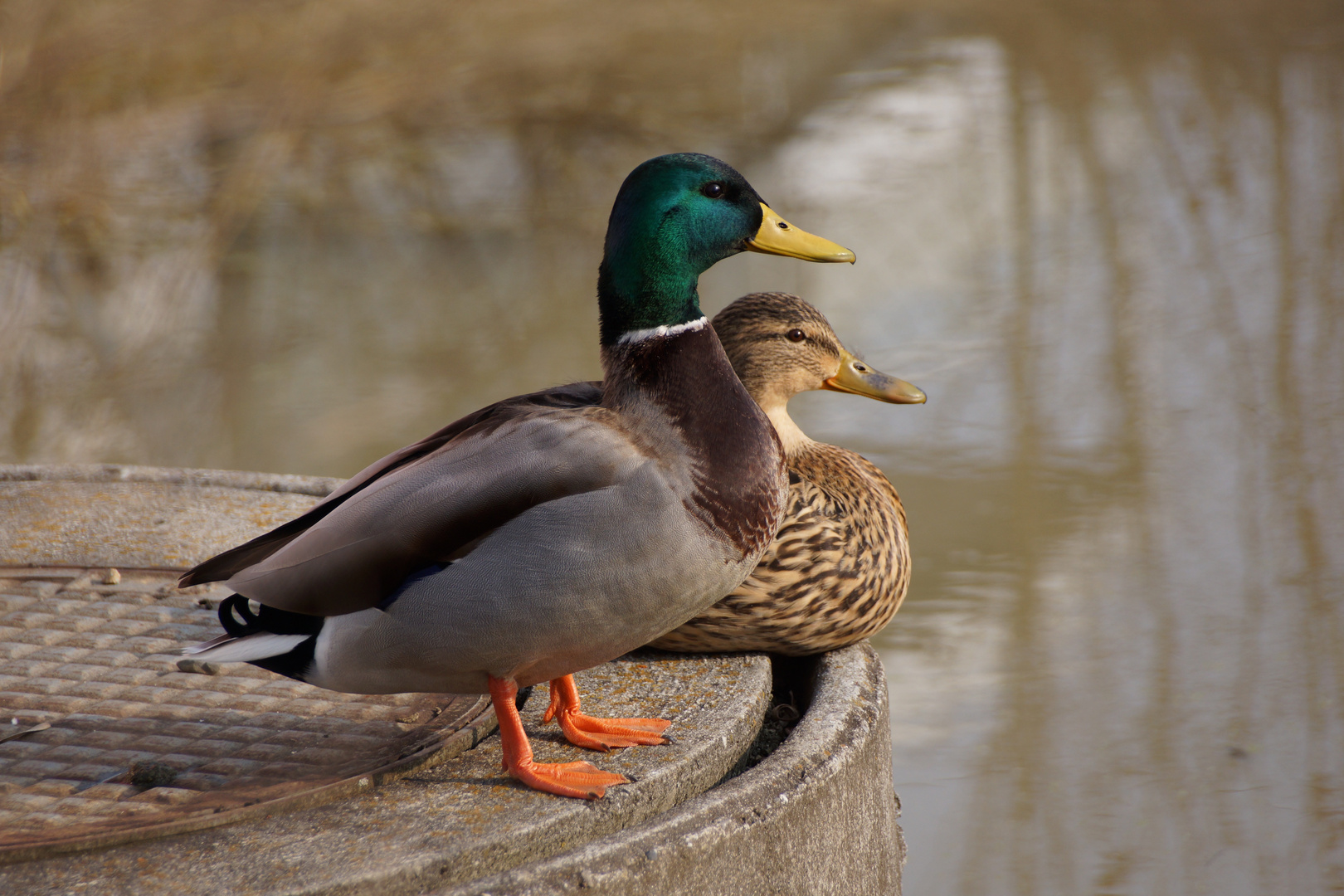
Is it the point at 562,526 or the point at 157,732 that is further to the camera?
the point at 157,732

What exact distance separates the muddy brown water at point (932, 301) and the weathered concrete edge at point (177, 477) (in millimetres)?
1254

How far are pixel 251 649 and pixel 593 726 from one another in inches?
17.8

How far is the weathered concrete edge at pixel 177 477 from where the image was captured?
8.63 feet

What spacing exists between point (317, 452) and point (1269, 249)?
167 inches

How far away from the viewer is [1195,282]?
5.47m

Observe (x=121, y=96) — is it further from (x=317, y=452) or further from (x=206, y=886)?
(x=206, y=886)

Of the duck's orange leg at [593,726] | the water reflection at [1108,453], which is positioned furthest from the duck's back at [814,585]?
the water reflection at [1108,453]

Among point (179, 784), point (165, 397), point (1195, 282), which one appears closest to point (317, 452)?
point (165, 397)

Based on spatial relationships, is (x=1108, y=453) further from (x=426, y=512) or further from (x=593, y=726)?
(x=426, y=512)

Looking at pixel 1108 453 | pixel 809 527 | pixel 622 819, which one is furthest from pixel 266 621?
pixel 1108 453

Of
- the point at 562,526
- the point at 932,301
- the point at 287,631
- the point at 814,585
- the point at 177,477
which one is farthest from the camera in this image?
the point at 932,301

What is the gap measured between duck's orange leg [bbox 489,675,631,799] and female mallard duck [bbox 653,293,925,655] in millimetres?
374

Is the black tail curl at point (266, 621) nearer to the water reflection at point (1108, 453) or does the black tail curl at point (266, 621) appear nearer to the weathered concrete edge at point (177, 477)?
the weathered concrete edge at point (177, 477)

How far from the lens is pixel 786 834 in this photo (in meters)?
1.56
